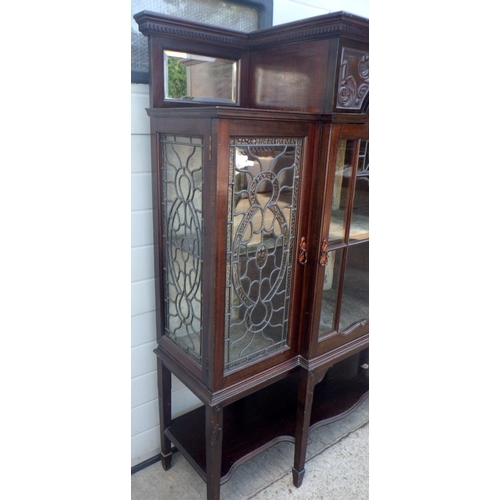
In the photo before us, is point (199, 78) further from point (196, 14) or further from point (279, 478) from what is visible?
point (279, 478)

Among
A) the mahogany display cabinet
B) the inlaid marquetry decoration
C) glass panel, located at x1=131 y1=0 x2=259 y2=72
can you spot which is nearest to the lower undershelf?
the mahogany display cabinet

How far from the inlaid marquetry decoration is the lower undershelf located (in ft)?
3.92

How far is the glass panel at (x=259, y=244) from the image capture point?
1.13 meters

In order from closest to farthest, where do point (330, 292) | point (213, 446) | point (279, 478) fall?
point (213, 446) < point (330, 292) < point (279, 478)

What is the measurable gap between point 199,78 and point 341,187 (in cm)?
58

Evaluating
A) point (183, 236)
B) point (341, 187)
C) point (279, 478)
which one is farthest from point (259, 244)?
point (279, 478)

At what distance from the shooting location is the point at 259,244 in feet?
4.03

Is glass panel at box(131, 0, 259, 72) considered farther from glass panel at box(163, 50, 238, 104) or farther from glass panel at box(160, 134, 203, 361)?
glass panel at box(160, 134, 203, 361)

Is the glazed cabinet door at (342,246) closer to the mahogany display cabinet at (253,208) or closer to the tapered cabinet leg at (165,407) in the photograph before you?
the mahogany display cabinet at (253,208)

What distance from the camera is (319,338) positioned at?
1.44 metres

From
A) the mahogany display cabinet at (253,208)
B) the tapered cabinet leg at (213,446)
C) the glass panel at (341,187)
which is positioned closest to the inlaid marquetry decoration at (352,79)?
the mahogany display cabinet at (253,208)
